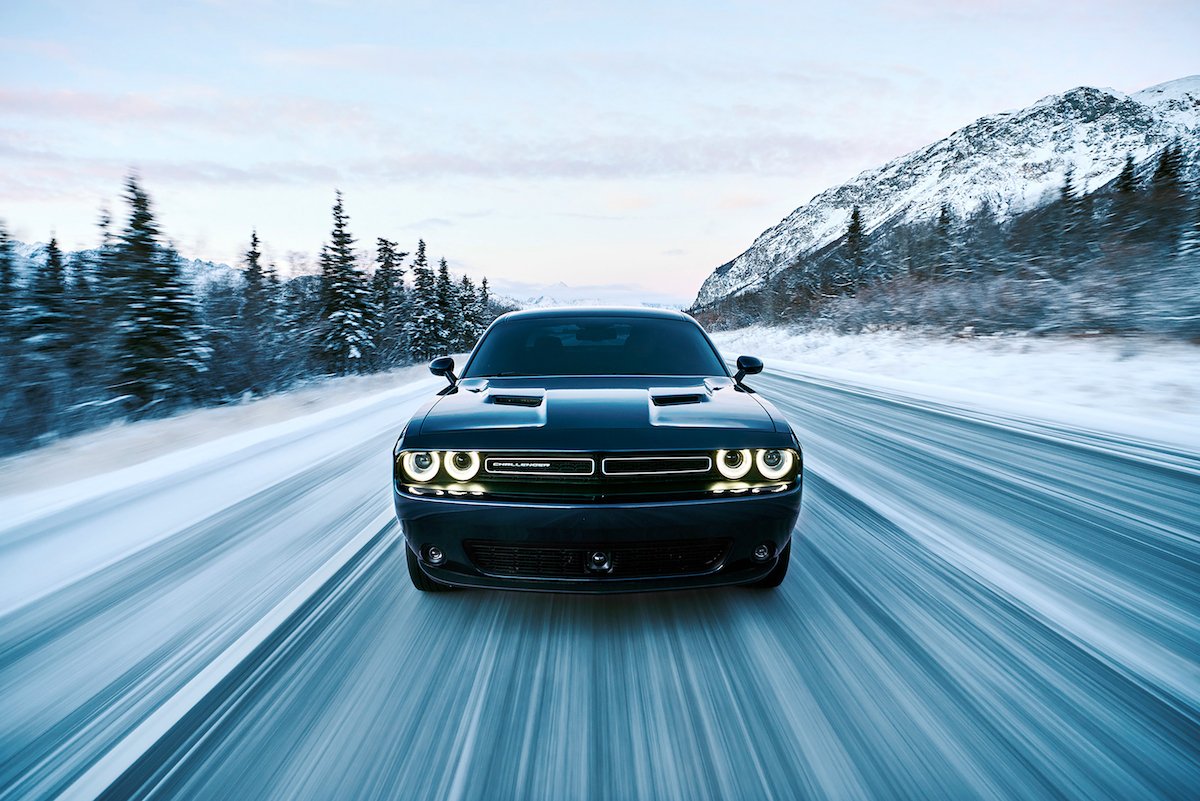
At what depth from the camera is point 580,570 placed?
2258 millimetres

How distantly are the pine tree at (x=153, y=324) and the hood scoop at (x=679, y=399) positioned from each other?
18920 mm

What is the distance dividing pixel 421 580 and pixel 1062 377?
40.8 ft

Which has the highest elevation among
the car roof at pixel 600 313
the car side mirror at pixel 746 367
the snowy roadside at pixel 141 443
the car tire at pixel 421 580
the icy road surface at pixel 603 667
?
the car roof at pixel 600 313

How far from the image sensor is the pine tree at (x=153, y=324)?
56.4ft

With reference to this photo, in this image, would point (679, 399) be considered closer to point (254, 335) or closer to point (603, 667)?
point (603, 667)

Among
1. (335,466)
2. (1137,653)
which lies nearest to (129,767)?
(1137,653)

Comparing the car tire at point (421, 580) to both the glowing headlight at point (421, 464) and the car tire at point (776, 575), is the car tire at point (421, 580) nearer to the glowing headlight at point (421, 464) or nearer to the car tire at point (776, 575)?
the glowing headlight at point (421, 464)

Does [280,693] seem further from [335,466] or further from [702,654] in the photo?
[335,466]

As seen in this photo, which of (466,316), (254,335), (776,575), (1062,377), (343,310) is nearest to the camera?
(776,575)

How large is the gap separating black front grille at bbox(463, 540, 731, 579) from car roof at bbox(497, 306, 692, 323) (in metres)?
2.22

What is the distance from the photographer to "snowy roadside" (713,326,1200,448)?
7349 millimetres

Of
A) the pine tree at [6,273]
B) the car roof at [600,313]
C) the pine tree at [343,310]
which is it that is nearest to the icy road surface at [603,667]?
the car roof at [600,313]

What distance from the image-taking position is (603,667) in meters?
2.10

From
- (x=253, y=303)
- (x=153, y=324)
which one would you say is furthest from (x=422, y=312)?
(x=153, y=324)
